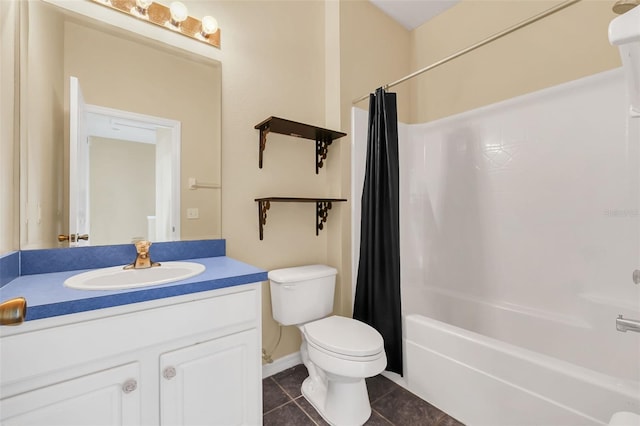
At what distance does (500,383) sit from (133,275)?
1667 millimetres

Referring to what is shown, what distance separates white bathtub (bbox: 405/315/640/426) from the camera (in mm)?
1015

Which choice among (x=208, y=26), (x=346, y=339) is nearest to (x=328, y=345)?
(x=346, y=339)

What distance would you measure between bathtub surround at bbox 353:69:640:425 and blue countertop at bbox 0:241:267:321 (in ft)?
3.67

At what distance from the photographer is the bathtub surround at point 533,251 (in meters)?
1.23

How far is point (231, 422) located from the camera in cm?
110

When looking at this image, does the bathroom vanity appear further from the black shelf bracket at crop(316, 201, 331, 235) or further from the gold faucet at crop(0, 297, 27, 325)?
the black shelf bracket at crop(316, 201, 331, 235)

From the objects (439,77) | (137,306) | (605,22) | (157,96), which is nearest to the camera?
(137,306)

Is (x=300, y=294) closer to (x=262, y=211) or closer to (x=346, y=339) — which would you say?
(x=346, y=339)

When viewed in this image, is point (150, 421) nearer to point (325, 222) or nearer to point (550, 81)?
point (325, 222)

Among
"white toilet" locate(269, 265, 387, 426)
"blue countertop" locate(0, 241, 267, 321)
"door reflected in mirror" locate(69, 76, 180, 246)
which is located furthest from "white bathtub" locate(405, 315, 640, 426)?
"door reflected in mirror" locate(69, 76, 180, 246)

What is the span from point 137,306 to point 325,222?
139cm

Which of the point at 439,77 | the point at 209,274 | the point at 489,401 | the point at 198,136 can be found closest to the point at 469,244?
the point at 489,401

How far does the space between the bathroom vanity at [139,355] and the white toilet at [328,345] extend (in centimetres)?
37

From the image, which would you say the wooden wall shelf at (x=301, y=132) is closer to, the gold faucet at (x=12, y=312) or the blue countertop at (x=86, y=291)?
the blue countertop at (x=86, y=291)
